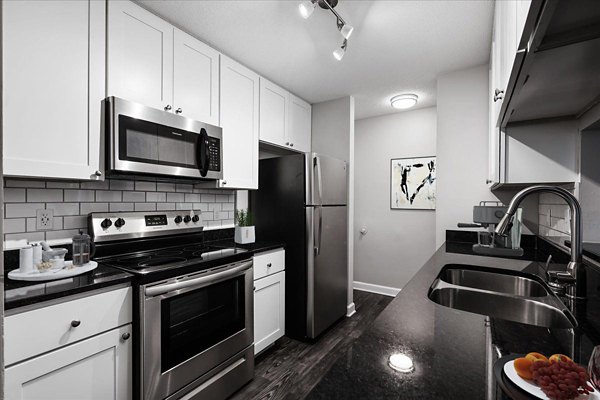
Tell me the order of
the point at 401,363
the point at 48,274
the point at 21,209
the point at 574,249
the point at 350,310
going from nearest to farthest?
1. the point at 401,363
2. the point at 574,249
3. the point at 48,274
4. the point at 21,209
5. the point at 350,310

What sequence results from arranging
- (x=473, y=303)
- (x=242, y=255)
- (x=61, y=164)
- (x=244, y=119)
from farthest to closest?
(x=244, y=119), (x=242, y=255), (x=61, y=164), (x=473, y=303)

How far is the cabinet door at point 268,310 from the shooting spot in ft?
7.35

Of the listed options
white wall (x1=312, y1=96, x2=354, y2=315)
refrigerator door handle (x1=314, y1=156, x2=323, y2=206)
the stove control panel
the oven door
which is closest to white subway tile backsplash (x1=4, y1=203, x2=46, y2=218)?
the stove control panel

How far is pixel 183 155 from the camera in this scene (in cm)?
199

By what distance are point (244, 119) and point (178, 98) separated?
2.04 ft

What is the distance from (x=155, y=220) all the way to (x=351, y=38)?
1944 mm

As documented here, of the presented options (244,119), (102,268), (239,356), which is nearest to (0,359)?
(102,268)

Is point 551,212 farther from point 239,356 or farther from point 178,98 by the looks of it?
point 178,98

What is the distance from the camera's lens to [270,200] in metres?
2.82

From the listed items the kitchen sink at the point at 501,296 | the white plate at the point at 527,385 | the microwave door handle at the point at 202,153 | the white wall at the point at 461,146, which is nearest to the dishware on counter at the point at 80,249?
the microwave door handle at the point at 202,153

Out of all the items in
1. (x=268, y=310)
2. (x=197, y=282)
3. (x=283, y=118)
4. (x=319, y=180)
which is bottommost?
(x=268, y=310)

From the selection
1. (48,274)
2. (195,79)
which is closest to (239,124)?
(195,79)

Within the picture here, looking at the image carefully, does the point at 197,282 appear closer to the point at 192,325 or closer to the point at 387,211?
the point at 192,325

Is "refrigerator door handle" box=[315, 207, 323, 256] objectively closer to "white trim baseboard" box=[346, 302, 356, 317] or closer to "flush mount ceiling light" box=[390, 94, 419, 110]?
"white trim baseboard" box=[346, 302, 356, 317]
